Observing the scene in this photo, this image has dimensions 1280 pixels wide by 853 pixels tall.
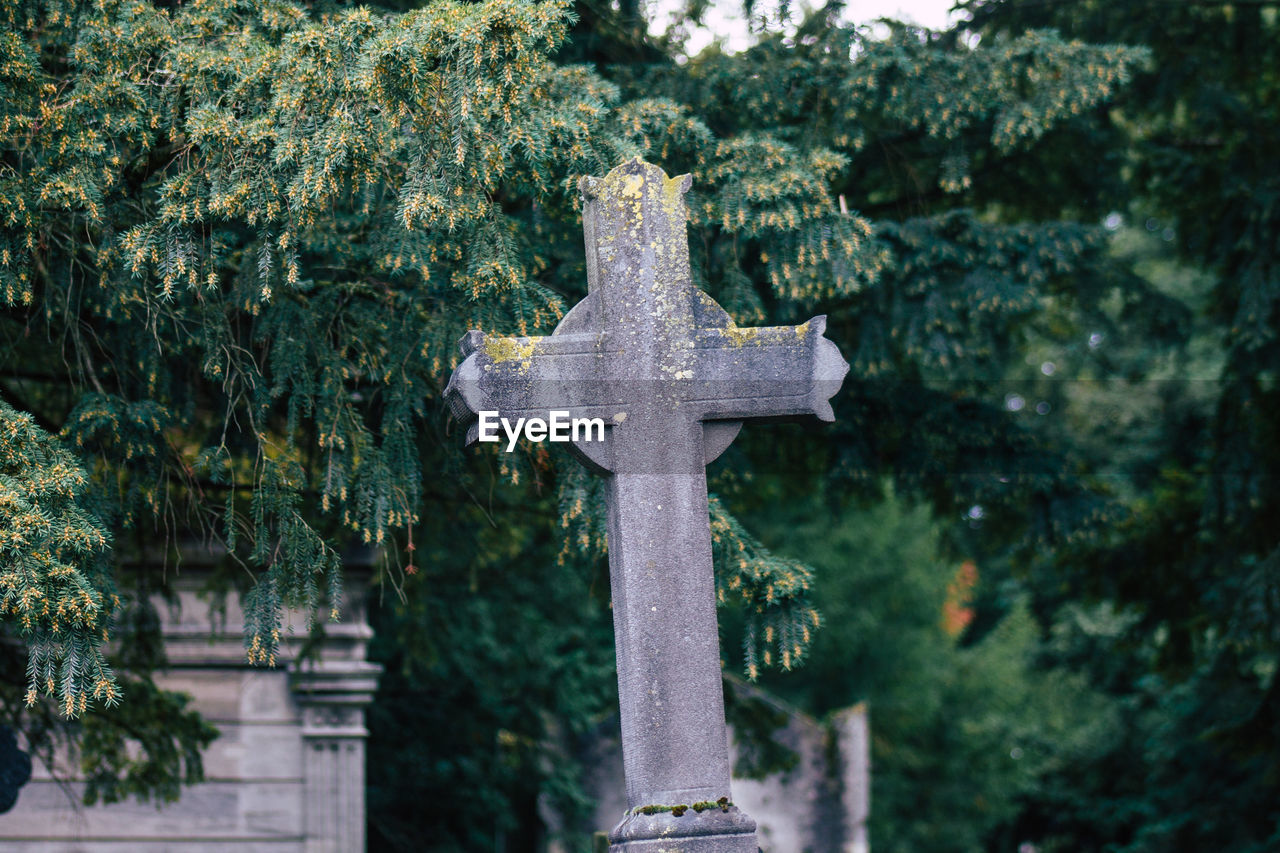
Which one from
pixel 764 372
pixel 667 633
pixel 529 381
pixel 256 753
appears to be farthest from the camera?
pixel 256 753

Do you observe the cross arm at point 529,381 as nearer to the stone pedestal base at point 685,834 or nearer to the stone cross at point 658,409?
the stone cross at point 658,409

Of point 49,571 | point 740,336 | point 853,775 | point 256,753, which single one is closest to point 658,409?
point 740,336

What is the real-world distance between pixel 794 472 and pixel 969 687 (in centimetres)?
1552

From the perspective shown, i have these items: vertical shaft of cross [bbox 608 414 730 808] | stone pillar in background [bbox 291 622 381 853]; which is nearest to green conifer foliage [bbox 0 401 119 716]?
vertical shaft of cross [bbox 608 414 730 808]

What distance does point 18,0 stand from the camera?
595cm

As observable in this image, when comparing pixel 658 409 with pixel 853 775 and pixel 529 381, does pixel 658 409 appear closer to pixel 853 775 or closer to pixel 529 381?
pixel 529 381

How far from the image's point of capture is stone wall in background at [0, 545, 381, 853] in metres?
9.57

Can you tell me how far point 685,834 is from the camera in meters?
4.08

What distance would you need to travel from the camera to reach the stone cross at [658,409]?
4246mm

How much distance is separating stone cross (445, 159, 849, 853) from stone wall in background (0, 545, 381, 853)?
5.57m

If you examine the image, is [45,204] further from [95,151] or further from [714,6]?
[714,6]

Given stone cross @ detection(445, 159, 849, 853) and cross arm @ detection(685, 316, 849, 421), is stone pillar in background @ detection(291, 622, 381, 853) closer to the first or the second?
stone cross @ detection(445, 159, 849, 853)

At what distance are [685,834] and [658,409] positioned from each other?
1318 millimetres

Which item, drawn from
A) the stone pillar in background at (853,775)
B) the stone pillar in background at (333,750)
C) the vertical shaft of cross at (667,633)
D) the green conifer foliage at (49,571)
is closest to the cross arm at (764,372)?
the vertical shaft of cross at (667,633)
